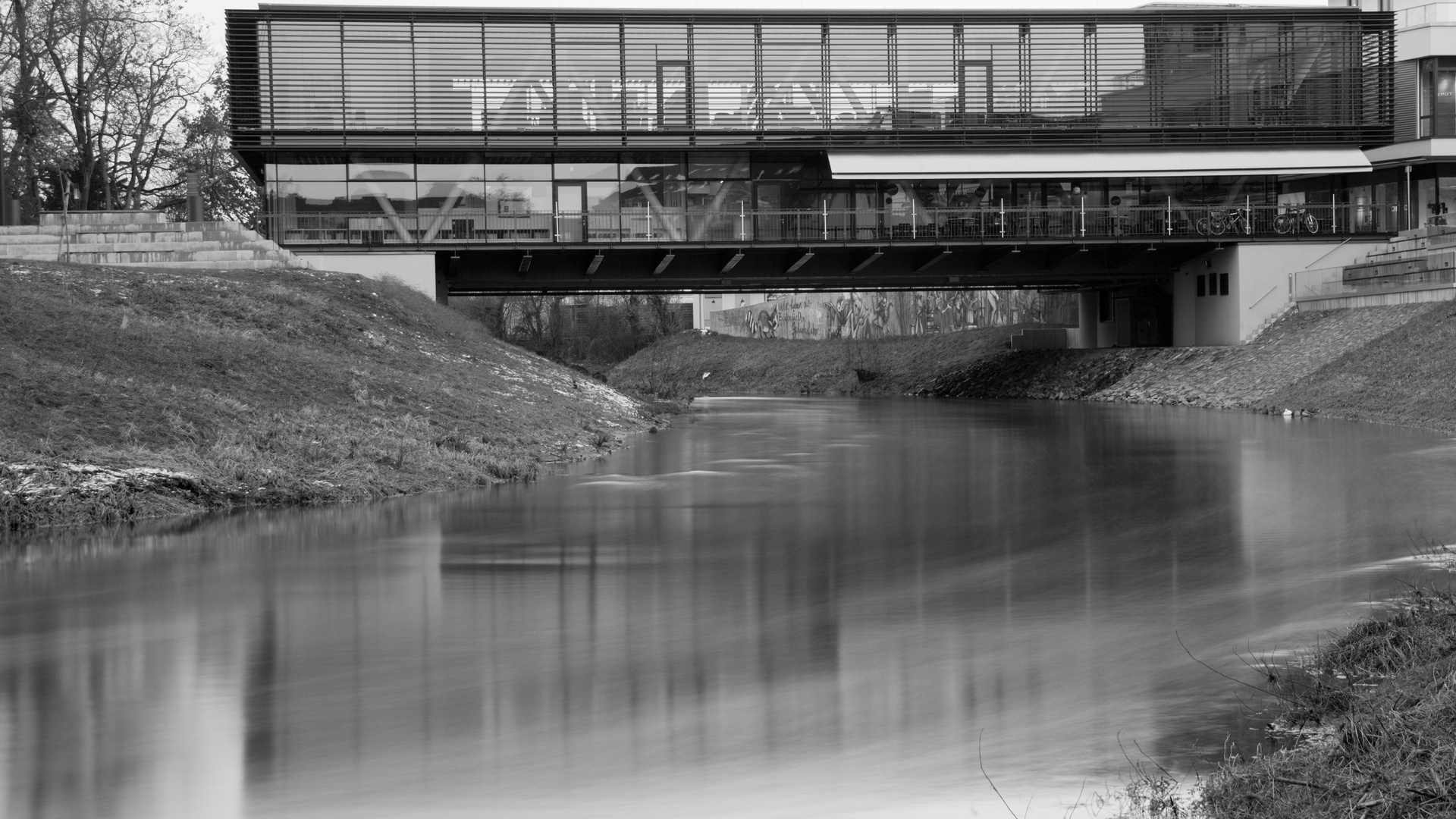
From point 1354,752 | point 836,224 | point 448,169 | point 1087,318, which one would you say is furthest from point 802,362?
point 1354,752

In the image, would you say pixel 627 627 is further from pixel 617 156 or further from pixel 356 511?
pixel 617 156

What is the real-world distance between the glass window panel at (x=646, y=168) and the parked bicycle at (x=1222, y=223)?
65.0 feet

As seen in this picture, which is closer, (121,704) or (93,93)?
(121,704)

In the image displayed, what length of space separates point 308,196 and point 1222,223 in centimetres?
3335

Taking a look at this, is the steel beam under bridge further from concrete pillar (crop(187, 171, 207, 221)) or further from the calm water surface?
the calm water surface

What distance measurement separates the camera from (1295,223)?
53.9m

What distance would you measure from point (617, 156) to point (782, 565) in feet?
125

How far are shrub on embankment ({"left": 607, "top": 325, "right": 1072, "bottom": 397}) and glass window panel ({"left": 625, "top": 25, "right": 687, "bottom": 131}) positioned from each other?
1541 cm

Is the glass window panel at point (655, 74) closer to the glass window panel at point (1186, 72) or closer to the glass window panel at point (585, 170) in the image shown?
the glass window panel at point (585, 170)

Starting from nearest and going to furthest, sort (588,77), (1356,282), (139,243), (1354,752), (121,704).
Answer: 1. (1354,752)
2. (121,704)
3. (139,243)
4. (1356,282)
5. (588,77)

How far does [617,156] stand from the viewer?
50969 millimetres

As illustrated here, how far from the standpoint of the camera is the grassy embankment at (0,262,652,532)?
1844 cm

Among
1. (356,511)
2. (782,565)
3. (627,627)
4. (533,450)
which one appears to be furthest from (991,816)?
(533,450)

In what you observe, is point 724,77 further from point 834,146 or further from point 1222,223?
point 1222,223
